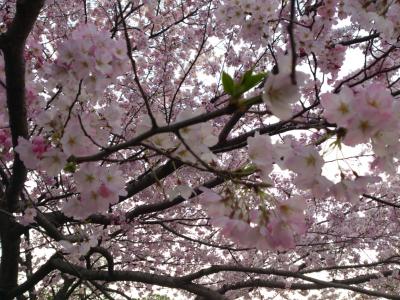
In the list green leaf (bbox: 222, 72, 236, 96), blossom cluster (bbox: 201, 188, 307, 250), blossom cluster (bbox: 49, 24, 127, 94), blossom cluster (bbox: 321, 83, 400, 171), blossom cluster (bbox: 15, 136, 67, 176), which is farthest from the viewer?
blossom cluster (bbox: 49, 24, 127, 94)

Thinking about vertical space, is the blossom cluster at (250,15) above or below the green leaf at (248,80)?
above

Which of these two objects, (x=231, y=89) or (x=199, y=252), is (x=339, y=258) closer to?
(x=199, y=252)

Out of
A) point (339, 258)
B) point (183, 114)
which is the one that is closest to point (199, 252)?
point (339, 258)

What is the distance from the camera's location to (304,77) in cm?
126

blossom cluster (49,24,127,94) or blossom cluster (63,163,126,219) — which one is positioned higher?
blossom cluster (49,24,127,94)

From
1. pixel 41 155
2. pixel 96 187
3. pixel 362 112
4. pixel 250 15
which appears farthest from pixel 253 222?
pixel 250 15

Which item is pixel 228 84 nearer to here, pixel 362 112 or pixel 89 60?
pixel 362 112

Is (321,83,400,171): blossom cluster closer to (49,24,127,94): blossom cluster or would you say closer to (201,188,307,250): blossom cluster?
(201,188,307,250): blossom cluster

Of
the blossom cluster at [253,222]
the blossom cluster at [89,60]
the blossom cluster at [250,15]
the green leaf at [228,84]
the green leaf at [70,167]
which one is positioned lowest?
the blossom cluster at [253,222]

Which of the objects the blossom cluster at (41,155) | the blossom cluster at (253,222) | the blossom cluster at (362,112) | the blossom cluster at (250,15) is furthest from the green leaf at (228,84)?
the blossom cluster at (250,15)

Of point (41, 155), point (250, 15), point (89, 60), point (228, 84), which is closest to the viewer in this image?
point (228, 84)

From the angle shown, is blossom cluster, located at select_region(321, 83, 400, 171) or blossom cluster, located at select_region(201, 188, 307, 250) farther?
blossom cluster, located at select_region(201, 188, 307, 250)

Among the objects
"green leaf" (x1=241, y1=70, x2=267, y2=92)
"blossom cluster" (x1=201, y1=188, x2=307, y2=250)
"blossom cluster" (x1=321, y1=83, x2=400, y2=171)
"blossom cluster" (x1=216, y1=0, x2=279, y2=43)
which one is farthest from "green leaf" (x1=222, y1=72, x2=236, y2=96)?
"blossom cluster" (x1=216, y1=0, x2=279, y2=43)

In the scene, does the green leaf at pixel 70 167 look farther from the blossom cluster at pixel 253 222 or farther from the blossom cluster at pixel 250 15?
the blossom cluster at pixel 250 15
